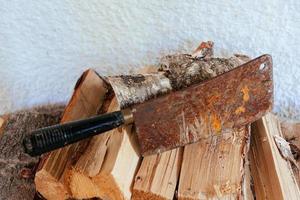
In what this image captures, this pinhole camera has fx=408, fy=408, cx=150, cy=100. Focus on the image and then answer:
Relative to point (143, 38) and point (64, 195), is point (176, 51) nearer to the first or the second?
point (143, 38)

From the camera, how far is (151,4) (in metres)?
0.82

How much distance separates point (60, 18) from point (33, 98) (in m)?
0.19

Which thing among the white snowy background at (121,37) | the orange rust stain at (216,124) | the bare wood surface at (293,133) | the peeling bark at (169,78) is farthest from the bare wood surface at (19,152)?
the bare wood surface at (293,133)

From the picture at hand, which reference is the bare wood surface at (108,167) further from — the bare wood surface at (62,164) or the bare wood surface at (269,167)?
the bare wood surface at (269,167)

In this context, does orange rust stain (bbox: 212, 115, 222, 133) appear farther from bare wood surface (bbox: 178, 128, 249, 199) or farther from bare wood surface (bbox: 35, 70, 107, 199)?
bare wood surface (bbox: 35, 70, 107, 199)

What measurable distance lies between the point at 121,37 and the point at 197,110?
0.30 m

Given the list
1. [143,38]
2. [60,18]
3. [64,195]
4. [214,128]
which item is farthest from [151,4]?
[64,195]

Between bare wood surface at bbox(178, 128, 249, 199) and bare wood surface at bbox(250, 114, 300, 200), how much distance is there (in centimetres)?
7

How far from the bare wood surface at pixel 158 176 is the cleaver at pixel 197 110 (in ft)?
0.07

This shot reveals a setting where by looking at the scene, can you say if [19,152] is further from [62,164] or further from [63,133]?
[63,133]

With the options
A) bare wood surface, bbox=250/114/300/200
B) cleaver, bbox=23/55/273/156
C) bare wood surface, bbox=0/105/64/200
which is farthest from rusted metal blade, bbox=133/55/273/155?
bare wood surface, bbox=0/105/64/200

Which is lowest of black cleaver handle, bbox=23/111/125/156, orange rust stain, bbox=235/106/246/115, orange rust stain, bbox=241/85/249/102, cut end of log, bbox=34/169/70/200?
cut end of log, bbox=34/169/70/200

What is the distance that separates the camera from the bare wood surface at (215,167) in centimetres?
63

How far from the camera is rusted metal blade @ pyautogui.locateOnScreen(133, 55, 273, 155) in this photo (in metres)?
0.63
